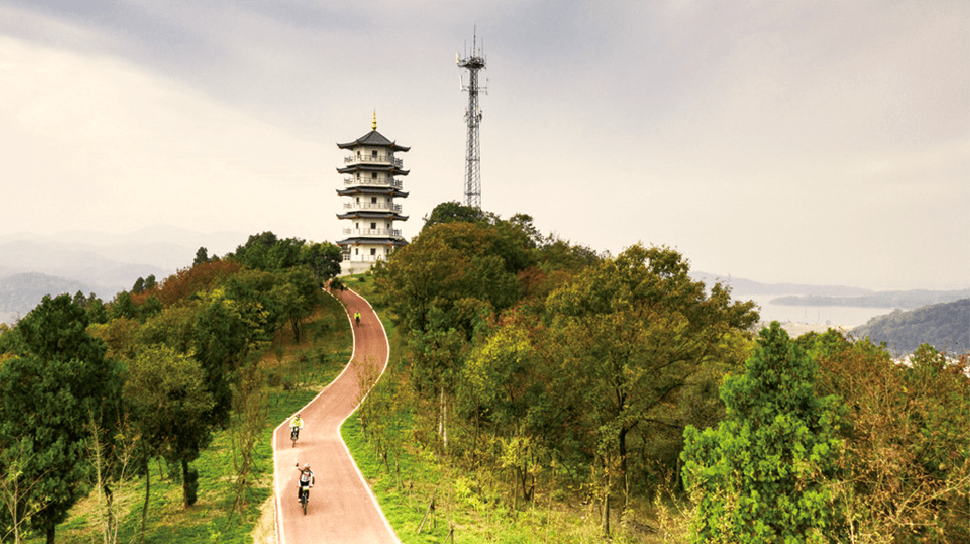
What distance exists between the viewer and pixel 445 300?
28.2m

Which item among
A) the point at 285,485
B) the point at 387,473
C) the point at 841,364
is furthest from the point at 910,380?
the point at 285,485

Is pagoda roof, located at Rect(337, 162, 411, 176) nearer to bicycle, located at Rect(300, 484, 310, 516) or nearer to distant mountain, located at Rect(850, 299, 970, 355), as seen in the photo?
bicycle, located at Rect(300, 484, 310, 516)

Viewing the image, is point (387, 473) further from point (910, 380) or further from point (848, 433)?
point (910, 380)

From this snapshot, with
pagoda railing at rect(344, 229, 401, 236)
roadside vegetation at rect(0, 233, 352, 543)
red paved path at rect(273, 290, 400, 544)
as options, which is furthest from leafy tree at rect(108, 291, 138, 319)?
pagoda railing at rect(344, 229, 401, 236)

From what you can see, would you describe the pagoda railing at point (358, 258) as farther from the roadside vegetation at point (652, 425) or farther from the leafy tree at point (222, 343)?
the roadside vegetation at point (652, 425)

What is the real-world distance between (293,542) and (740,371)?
15.2 metres

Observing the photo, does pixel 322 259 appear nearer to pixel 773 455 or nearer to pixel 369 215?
pixel 369 215

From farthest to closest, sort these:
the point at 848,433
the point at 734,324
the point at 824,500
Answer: the point at 734,324, the point at 848,433, the point at 824,500

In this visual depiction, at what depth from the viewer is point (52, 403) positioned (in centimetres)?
1303

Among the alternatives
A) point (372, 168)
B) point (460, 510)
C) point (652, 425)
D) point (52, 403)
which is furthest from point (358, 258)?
point (52, 403)

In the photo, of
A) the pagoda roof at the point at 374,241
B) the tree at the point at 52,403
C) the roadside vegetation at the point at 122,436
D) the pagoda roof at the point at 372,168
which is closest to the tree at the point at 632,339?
the roadside vegetation at the point at 122,436

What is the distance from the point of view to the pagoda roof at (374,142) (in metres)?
67.5

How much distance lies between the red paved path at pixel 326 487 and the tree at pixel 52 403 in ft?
18.1

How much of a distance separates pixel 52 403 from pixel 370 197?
57217 millimetres
